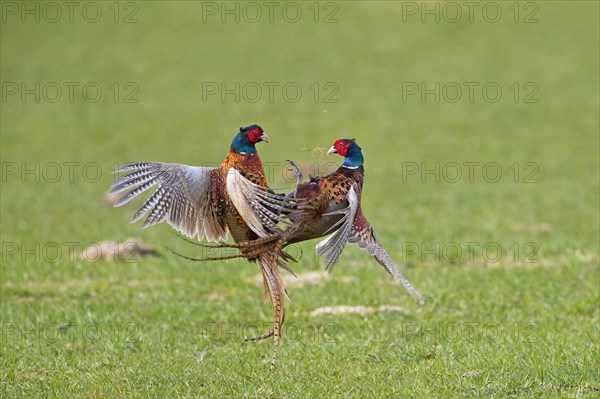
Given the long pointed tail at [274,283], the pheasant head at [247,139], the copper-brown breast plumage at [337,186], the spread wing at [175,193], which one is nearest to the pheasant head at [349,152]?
the copper-brown breast plumage at [337,186]

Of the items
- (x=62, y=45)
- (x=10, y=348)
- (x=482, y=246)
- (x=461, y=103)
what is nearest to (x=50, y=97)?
(x=62, y=45)

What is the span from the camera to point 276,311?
7.25 meters

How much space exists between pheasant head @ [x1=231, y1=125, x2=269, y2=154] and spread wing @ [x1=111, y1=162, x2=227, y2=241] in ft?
1.21

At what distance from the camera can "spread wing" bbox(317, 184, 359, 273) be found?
6635mm

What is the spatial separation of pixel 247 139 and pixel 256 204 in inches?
20.0

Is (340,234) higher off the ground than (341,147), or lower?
lower

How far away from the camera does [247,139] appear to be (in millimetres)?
6969

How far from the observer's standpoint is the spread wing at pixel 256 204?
6730mm

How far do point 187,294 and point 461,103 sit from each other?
58.2 ft

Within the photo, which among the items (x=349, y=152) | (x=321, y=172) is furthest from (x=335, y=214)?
(x=321, y=172)

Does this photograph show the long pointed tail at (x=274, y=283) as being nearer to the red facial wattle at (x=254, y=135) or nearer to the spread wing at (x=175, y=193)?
the spread wing at (x=175, y=193)

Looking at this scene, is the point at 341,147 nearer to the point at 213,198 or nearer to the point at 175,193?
the point at 213,198

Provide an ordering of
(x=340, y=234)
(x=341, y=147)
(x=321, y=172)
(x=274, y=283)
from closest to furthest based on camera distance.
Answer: (x=340, y=234)
(x=341, y=147)
(x=274, y=283)
(x=321, y=172)

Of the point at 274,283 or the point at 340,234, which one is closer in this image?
the point at 340,234
